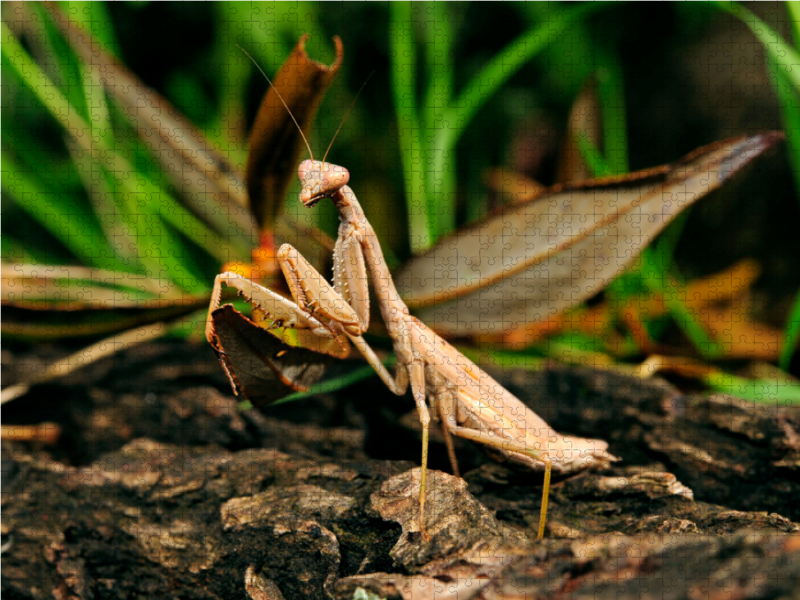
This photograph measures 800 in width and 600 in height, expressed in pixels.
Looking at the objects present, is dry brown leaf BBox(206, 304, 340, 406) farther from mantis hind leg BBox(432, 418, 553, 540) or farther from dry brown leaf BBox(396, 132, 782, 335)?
dry brown leaf BBox(396, 132, 782, 335)

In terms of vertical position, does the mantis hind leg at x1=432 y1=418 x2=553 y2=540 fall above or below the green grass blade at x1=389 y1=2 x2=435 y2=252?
below

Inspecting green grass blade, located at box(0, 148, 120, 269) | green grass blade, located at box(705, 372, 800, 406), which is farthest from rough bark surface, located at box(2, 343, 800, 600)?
green grass blade, located at box(0, 148, 120, 269)

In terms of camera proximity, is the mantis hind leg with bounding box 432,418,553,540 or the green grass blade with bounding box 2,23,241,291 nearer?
the mantis hind leg with bounding box 432,418,553,540

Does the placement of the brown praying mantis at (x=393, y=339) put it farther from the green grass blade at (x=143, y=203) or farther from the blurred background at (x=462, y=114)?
the green grass blade at (x=143, y=203)

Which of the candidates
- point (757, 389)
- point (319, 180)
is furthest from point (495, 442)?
point (757, 389)

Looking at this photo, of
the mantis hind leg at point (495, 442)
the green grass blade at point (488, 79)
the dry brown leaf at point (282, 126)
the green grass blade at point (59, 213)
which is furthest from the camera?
the green grass blade at point (59, 213)

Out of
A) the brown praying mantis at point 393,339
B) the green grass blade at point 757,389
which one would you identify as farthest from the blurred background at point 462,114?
the brown praying mantis at point 393,339

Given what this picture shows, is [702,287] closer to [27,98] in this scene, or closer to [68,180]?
[68,180]
